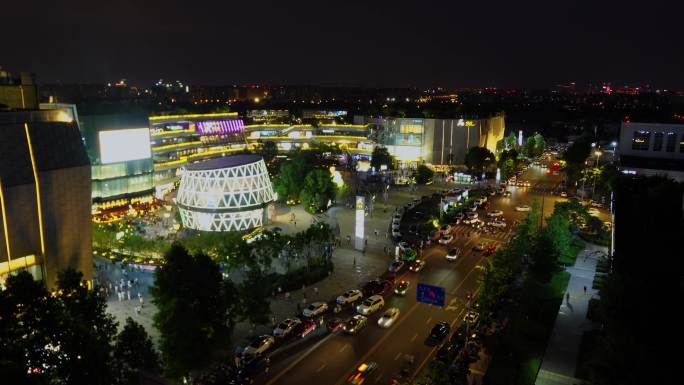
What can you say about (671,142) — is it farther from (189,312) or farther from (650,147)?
(189,312)

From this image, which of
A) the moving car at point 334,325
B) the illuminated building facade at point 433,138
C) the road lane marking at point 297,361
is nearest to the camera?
the road lane marking at point 297,361


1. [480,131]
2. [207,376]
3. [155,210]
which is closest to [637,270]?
[207,376]

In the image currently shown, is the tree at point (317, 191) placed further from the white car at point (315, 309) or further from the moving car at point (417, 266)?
the white car at point (315, 309)

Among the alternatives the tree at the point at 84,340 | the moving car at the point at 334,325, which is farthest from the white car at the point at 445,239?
the tree at the point at 84,340

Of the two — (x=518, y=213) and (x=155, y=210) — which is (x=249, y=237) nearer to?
(x=155, y=210)

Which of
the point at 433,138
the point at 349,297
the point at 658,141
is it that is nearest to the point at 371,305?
the point at 349,297

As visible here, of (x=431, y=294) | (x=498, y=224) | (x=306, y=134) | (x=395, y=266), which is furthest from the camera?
(x=306, y=134)
